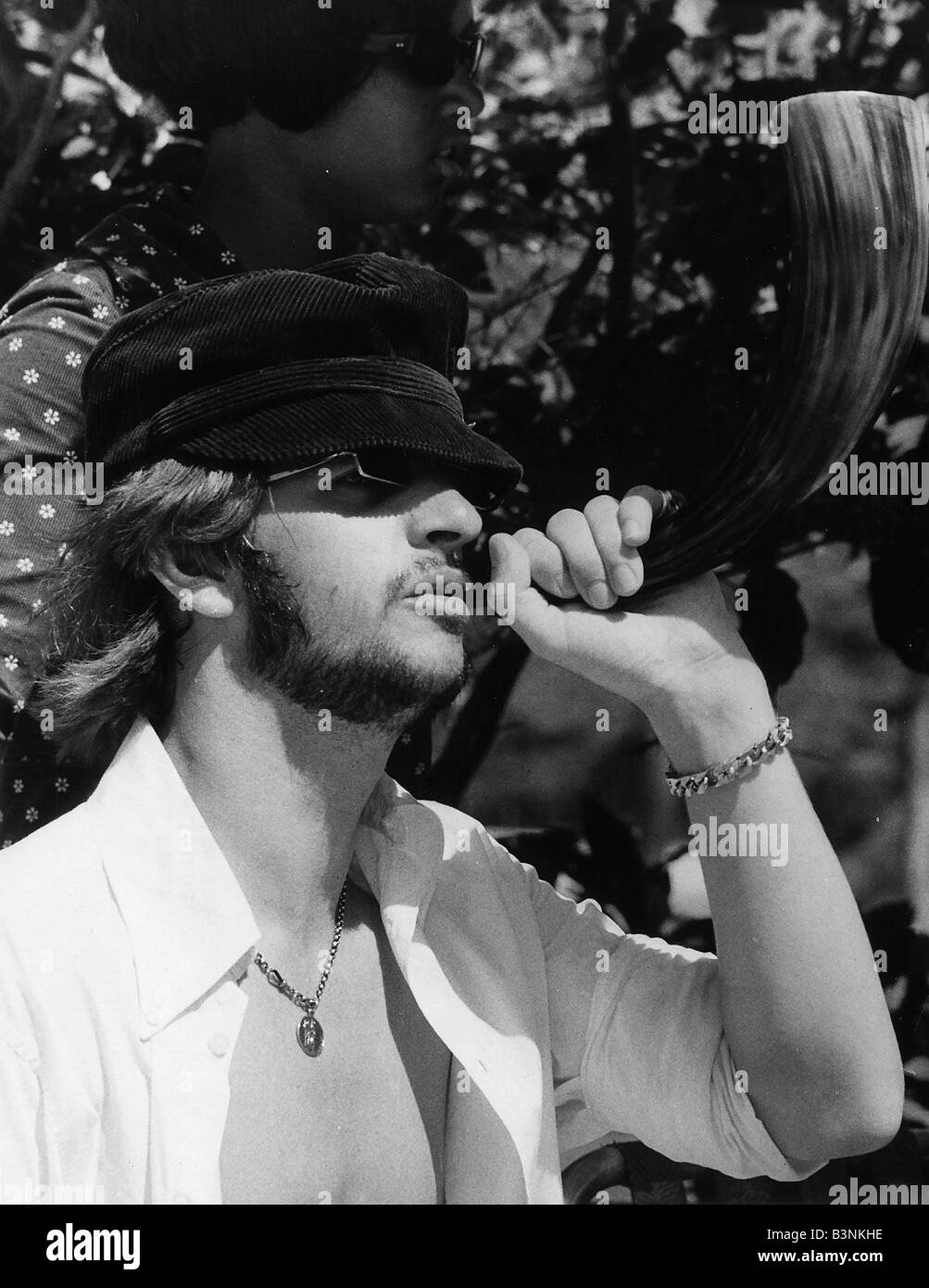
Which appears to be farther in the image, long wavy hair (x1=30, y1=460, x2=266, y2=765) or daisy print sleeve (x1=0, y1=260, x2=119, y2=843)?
daisy print sleeve (x1=0, y1=260, x2=119, y2=843)

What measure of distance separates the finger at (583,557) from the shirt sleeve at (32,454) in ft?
2.48

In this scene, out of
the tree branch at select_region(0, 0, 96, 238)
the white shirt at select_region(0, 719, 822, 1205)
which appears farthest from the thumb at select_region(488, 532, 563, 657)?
the tree branch at select_region(0, 0, 96, 238)

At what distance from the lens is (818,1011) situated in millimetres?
1966

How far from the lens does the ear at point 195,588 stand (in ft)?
6.63

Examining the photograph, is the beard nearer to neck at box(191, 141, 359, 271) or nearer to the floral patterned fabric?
the floral patterned fabric

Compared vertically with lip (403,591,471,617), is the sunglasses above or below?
above

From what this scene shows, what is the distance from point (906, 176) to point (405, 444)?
74 centimetres

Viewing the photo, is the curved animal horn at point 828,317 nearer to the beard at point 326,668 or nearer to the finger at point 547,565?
the finger at point 547,565

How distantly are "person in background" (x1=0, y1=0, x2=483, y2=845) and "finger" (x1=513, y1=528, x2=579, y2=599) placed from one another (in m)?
0.72

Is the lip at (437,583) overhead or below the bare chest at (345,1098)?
overhead

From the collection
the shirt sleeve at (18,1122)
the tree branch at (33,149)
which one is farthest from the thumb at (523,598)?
the tree branch at (33,149)

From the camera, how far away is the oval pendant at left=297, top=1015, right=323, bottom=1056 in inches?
80.1
